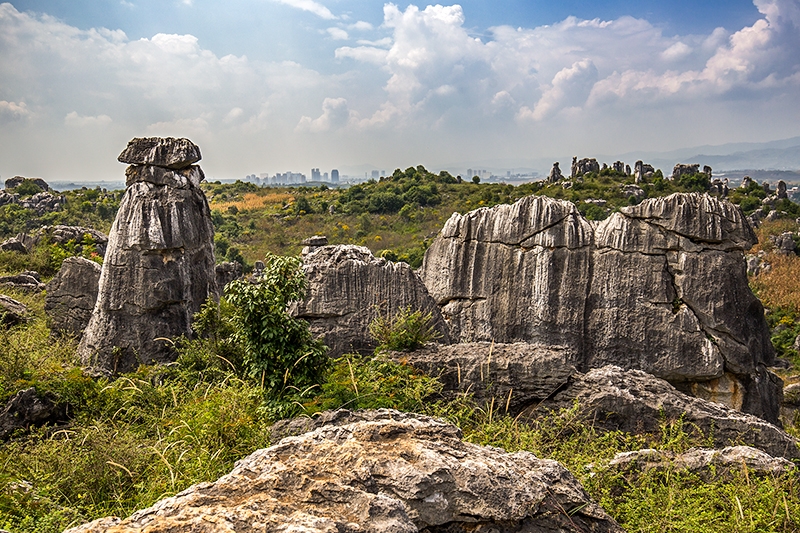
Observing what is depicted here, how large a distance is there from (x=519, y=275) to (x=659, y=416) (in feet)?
18.1

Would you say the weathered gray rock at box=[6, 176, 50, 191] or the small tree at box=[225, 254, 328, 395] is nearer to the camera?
the small tree at box=[225, 254, 328, 395]

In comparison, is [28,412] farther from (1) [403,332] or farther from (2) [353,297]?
(1) [403,332]

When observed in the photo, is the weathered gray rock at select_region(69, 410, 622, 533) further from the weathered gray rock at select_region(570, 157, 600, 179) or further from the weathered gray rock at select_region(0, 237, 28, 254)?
the weathered gray rock at select_region(570, 157, 600, 179)

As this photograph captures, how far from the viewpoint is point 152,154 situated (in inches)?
366

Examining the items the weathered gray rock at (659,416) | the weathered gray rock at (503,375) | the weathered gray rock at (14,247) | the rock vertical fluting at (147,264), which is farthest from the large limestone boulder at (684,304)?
the weathered gray rock at (14,247)

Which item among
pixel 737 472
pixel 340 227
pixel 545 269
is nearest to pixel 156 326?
pixel 545 269

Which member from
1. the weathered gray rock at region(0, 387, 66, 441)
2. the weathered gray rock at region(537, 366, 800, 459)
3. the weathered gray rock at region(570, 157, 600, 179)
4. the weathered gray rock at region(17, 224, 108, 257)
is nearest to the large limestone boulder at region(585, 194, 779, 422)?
the weathered gray rock at region(537, 366, 800, 459)

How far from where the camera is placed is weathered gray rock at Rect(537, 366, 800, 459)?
6305 millimetres

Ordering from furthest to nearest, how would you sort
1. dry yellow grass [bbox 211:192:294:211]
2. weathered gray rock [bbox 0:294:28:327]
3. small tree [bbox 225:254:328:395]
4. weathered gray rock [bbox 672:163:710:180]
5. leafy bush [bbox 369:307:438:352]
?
dry yellow grass [bbox 211:192:294:211] < weathered gray rock [bbox 672:163:710:180] < weathered gray rock [bbox 0:294:28:327] < leafy bush [bbox 369:307:438:352] < small tree [bbox 225:254:328:395]

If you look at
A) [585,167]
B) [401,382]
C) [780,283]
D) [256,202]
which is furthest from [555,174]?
[401,382]

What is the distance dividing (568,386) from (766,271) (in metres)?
29.1

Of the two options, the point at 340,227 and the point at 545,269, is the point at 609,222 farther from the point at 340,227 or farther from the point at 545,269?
the point at 340,227

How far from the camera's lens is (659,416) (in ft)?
20.9

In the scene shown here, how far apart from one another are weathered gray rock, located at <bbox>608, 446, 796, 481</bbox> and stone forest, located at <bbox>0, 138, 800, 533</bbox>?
0.09 ft
